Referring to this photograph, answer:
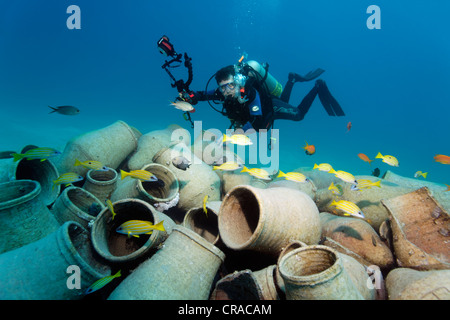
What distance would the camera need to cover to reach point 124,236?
3.81 m

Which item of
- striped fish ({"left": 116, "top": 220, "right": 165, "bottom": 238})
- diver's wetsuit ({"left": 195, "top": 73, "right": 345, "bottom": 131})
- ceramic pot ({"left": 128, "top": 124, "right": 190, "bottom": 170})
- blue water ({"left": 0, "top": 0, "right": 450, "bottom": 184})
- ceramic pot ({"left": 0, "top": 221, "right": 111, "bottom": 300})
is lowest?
ceramic pot ({"left": 0, "top": 221, "right": 111, "bottom": 300})

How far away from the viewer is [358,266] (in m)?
2.57

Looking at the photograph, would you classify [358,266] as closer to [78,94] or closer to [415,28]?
[78,94]

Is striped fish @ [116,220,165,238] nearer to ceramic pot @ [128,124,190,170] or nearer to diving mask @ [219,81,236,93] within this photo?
ceramic pot @ [128,124,190,170]

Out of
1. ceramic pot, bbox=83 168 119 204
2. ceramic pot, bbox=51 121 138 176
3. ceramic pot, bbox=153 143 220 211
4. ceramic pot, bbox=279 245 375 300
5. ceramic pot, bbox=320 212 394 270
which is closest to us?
ceramic pot, bbox=279 245 375 300

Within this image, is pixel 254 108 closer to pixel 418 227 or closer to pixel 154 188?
pixel 154 188

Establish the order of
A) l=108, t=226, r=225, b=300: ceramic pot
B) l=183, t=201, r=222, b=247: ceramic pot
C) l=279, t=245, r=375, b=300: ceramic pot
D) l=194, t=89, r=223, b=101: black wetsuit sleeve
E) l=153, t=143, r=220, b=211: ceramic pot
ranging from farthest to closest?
l=194, t=89, r=223, b=101: black wetsuit sleeve, l=153, t=143, r=220, b=211: ceramic pot, l=183, t=201, r=222, b=247: ceramic pot, l=108, t=226, r=225, b=300: ceramic pot, l=279, t=245, r=375, b=300: ceramic pot

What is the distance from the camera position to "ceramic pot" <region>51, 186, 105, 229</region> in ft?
10.9

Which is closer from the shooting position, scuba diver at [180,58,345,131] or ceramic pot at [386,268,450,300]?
ceramic pot at [386,268,450,300]

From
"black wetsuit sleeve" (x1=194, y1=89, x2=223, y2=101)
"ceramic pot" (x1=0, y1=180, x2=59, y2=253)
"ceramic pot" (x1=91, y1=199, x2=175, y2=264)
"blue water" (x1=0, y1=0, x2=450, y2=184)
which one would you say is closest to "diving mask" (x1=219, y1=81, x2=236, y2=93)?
"black wetsuit sleeve" (x1=194, y1=89, x2=223, y2=101)

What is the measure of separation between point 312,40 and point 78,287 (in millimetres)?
142132

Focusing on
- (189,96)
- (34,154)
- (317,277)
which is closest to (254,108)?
(189,96)

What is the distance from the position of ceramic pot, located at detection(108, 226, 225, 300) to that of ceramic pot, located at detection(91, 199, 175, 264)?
Result: 0.20m
